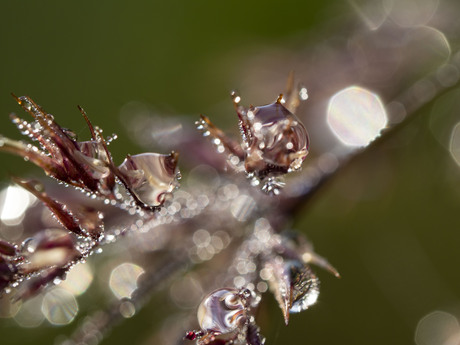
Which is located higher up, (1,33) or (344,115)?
(1,33)

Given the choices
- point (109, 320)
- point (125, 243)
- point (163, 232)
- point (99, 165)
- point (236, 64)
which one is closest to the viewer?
point (99, 165)

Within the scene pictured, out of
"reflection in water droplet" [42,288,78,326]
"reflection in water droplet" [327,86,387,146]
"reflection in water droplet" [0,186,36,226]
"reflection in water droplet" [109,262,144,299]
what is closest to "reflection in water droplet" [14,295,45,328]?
"reflection in water droplet" [42,288,78,326]

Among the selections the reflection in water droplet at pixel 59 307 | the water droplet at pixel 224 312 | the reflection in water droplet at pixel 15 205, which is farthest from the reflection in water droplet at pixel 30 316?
the water droplet at pixel 224 312

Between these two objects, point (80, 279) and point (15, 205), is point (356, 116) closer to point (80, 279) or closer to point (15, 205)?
point (15, 205)

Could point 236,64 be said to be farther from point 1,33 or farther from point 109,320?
point 109,320

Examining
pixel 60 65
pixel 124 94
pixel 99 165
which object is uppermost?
pixel 60 65

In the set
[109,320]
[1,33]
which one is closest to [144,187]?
[109,320]
